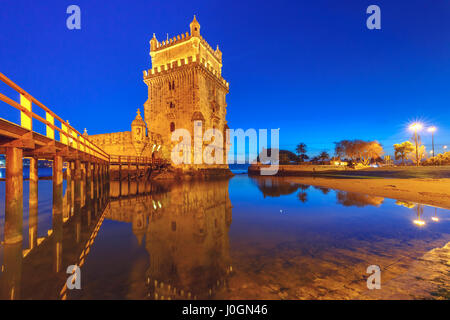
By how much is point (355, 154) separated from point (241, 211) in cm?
5652

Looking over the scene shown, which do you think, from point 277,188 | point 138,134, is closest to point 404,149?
point 277,188

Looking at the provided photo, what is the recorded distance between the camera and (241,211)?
27.3 feet

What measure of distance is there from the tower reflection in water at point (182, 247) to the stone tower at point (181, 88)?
1868 centimetres

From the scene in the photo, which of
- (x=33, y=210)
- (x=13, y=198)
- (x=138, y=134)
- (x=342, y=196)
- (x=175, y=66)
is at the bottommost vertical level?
(x=342, y=196)

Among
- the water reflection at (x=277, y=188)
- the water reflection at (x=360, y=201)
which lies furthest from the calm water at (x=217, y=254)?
the water reflection at (x=277, y=188)

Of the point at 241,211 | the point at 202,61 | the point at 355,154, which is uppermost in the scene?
the point at 202,61

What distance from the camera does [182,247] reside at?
4355 mm

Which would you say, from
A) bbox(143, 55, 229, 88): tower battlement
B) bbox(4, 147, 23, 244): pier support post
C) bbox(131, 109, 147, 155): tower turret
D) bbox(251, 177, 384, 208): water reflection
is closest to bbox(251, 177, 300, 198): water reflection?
bbox(251, 177, 384, 208): water reflection

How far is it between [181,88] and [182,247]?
2708 cm

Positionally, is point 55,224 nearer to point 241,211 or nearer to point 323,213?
point 241,211

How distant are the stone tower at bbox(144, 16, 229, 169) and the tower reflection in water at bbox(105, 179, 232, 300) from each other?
18.7m

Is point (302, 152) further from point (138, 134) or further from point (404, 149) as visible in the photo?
point (138, 134)

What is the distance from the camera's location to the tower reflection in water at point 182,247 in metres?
2.86
